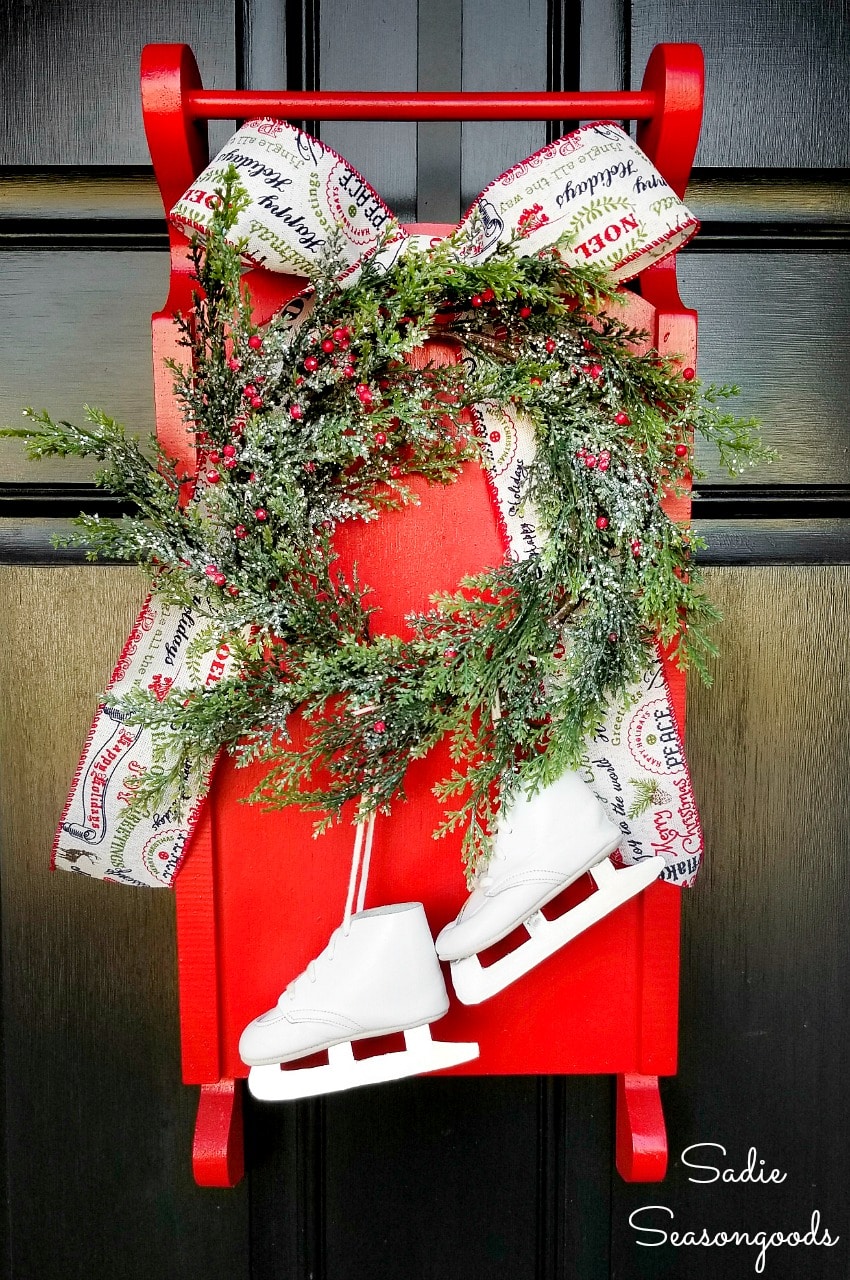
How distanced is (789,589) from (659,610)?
35 centimetres

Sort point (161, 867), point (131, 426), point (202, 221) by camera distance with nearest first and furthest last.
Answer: point (202, 221) → point (161, 867) → point (131, 426)

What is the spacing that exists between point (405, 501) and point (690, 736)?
0.45 meters

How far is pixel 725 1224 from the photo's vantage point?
0.90 m

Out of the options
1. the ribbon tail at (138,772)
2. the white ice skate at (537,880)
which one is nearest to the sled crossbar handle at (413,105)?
the ribbon tail at (138,772)

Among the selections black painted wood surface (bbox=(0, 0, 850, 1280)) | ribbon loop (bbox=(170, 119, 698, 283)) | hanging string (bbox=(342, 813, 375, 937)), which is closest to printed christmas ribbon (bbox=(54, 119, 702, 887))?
ribbon loop (bbox=(170, 119, 698, 283))

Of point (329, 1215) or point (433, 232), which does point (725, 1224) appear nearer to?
point (329, 1215)

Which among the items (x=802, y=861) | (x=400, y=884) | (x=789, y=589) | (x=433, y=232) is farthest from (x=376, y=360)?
(x=802, y=861)

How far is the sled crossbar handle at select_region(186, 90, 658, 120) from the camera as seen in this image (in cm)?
59

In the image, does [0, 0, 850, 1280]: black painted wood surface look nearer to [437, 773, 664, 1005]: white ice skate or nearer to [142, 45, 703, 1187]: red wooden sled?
[142, 45, 703, 1187]: red wooden sled

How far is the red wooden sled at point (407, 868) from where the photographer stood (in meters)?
0.59

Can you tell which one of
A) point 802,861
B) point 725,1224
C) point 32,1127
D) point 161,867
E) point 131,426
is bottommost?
point 725,1224

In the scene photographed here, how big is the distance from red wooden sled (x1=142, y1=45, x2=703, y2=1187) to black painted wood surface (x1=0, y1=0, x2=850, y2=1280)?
221 millimetres

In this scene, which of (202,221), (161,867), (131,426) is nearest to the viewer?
(202,221)

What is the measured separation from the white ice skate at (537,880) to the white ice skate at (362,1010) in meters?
0.03
